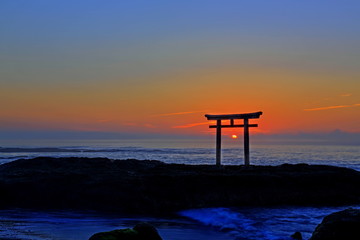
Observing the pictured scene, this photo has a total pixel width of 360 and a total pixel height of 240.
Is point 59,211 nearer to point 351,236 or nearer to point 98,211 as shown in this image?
point 98,211

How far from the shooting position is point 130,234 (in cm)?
803

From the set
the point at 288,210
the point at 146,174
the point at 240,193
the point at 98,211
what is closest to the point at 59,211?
the point at 98,211

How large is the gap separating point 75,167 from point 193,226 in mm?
7744

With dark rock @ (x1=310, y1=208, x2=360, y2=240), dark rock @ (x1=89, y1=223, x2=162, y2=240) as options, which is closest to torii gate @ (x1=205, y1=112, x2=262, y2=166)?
dark rock @ (x1=310, y1=208, x2=360, y2=240)

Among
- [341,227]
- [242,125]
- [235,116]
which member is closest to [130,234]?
[341,227]

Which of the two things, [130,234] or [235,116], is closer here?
[130,234]

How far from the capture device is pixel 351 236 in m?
8.59

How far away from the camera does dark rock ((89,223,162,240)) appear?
7723 mm

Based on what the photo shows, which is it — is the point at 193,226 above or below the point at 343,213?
below

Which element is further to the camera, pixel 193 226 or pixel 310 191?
pixel 310 191

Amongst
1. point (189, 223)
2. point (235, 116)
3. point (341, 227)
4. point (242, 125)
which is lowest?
point (189, 223)

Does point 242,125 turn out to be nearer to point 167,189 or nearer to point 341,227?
point 167,189

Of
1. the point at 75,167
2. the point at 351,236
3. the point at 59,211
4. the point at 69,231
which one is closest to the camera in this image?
the point at 351,236

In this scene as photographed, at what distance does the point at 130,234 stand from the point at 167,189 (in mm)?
6835
